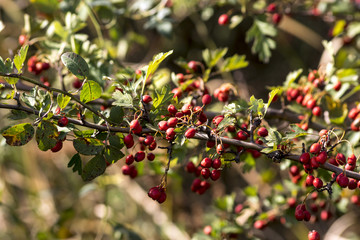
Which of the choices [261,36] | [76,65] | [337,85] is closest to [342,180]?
[337,85]

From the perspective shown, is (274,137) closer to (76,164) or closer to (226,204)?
(76,164)

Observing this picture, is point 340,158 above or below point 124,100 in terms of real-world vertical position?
below

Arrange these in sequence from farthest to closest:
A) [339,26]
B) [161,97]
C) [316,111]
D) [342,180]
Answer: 1. [339,26]
2. [316,111]
3. [161,97]
4. [342,180]

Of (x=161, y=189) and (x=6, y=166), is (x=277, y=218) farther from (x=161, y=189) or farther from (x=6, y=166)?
(x=6, y=166)

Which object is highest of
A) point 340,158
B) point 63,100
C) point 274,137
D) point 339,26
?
point 63,100

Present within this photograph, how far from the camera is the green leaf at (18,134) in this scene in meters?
1.01

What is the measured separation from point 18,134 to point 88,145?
0.18 meters

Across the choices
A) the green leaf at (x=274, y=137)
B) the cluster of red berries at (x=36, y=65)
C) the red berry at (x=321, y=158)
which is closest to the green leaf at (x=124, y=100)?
the green leaf at (x=274, y=137)

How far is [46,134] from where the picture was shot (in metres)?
1.01

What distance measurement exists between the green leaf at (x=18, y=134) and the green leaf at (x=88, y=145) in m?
0.12

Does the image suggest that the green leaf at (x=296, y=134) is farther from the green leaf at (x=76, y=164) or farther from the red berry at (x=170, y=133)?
the green leaf at (x=76, y=164)

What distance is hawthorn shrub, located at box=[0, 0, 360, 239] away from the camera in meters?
1.05

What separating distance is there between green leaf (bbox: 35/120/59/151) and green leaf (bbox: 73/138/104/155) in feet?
0.19

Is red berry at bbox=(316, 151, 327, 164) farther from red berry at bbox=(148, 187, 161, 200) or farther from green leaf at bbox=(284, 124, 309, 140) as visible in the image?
red berry at bbox=(148, 187, 161, 200)
